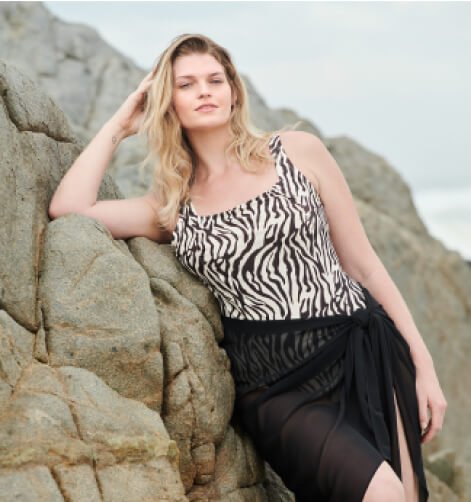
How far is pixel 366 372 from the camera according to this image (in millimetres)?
5098

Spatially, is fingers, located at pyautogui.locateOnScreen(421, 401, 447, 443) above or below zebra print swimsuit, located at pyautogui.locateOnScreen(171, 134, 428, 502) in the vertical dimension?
below

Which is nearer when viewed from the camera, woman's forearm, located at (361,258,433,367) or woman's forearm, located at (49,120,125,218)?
woman's forearm, located at (49,120,125,218)

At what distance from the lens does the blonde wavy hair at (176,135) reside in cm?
533

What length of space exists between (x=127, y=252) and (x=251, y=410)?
1012mm

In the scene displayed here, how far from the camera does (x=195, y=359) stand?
4.91 m

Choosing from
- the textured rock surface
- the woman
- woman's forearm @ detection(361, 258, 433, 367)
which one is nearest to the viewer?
the textured rock surface

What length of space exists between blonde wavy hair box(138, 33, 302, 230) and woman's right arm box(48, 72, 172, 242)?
69 mm

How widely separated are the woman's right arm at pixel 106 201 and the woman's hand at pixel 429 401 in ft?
5.07

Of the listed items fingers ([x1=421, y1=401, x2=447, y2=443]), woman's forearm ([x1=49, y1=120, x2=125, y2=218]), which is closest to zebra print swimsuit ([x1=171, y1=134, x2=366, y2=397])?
woman's forearm ([x1=49, y1=120, x2=125, y2=218])

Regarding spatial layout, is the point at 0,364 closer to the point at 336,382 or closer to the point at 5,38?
the point at 336,382

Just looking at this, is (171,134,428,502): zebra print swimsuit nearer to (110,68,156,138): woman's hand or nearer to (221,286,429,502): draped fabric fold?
(221,286,429,502): draped fabric fold

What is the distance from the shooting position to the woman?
500 centimetres

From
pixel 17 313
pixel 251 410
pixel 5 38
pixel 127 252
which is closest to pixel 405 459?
pixel 251 410

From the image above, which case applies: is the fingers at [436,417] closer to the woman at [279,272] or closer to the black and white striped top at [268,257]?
the woman at [279,272]
